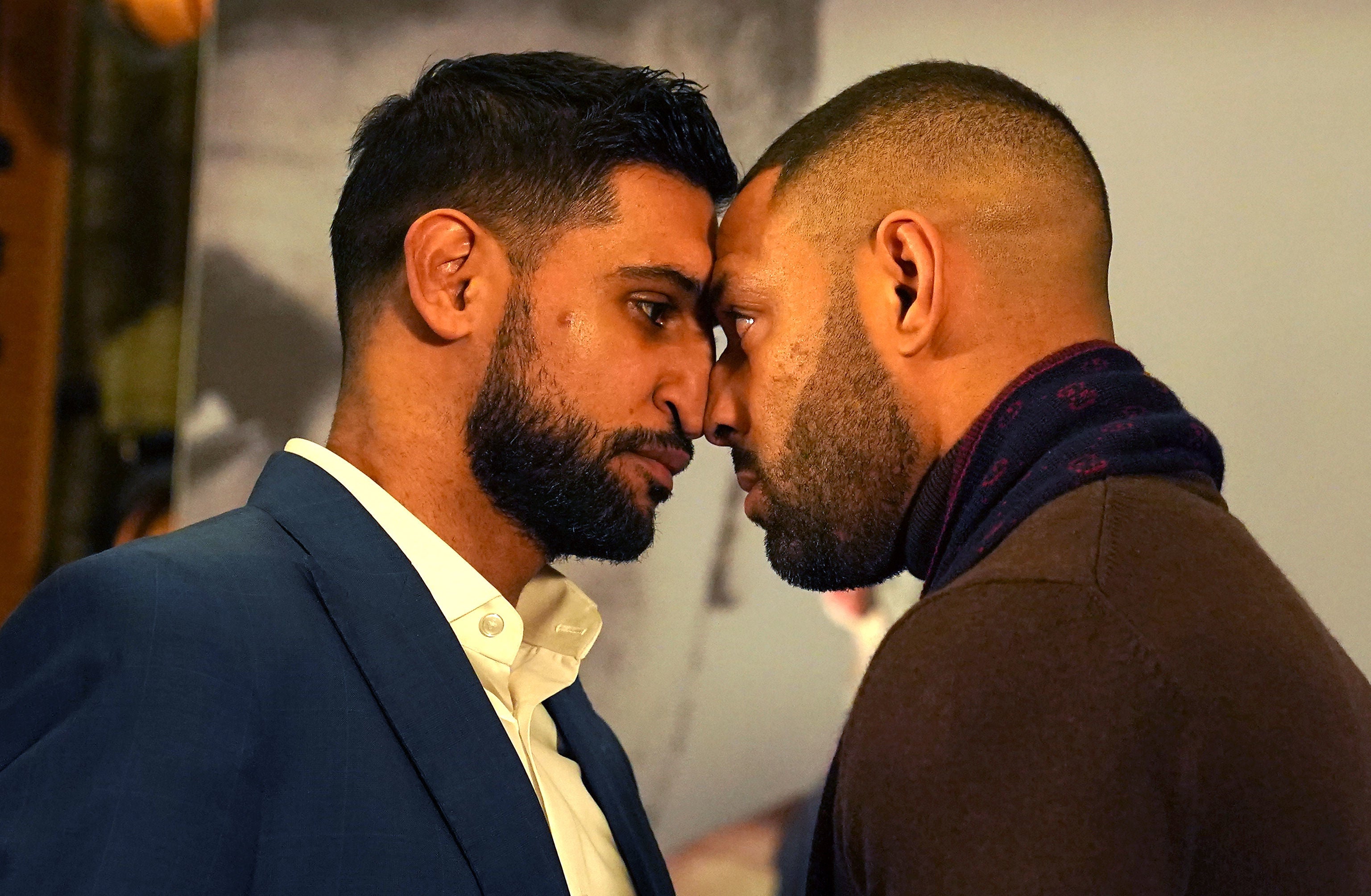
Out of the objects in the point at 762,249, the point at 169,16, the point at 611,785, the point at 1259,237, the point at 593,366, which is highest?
the point at 169,16

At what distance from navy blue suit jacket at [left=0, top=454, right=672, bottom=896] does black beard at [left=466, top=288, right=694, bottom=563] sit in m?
0.14

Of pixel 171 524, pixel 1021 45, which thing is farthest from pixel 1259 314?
pixel 171 524

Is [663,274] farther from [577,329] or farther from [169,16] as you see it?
[169,16]

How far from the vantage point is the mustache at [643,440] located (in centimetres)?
118

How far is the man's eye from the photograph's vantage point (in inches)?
46.9

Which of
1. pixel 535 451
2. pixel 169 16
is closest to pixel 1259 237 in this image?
pixel 535 451

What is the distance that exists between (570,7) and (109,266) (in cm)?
83

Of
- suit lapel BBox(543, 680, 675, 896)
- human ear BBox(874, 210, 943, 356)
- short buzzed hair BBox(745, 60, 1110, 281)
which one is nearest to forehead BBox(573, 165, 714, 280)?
short buzzed hair BBox(745, 60, 1110, 281)

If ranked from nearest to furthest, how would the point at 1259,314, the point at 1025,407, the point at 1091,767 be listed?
1. the point at 1091,767
2. the point at 1025,407
3. the point at 1259,314

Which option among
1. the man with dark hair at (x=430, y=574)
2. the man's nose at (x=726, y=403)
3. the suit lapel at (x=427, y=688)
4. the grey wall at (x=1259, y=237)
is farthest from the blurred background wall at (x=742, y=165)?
the suit lapel at (x=427, y=688)

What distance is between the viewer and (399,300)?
3.88ft

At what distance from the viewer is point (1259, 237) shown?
174 cm

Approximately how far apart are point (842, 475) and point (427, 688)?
0.37m

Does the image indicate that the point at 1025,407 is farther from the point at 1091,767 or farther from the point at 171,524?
the point at 171,524
